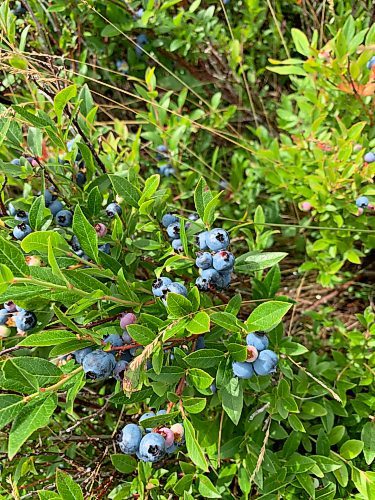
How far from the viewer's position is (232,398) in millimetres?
1256

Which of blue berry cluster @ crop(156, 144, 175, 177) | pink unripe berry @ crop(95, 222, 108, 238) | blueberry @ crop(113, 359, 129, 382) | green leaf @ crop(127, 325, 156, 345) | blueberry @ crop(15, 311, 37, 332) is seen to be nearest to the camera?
green leaf @ crop(127, 325, 156, 345)

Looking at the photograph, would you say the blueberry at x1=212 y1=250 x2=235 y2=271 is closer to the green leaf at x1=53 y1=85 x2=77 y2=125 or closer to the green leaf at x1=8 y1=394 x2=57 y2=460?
the green leaf at x1=8 y1=394 x2=57 y2=460

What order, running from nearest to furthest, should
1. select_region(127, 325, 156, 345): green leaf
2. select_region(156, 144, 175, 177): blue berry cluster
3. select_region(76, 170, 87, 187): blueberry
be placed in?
1. select_region(127, 325, 156, 345): green leaf
2. select_region(76, 170, 87, 187): blueberry
3. select_region(156, 144, 175, 177): blue berry cluster

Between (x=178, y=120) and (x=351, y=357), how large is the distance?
1.29 meters

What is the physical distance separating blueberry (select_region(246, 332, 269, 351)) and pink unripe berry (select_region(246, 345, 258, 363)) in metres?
0.01

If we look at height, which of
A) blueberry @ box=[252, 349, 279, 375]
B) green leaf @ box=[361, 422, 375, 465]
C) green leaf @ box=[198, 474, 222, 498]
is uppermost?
blueberry @ box=[252, 349, 279, 375]

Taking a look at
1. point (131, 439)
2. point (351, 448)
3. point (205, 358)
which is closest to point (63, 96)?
point (205, 358)

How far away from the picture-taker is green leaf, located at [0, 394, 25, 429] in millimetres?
1036

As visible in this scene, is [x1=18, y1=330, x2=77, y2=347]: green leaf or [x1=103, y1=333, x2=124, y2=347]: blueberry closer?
[x1=18, y1=330, x2=77, y2=347]: green leaf

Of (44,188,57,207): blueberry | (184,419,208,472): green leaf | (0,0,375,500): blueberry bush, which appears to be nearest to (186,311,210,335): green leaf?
(0,0,375,500): blueberry bush

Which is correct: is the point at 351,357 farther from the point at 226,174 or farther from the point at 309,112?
the point at 226,174

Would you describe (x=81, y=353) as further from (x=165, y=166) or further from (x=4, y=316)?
(x=165, y=166)

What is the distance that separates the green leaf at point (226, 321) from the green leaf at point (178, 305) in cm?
6

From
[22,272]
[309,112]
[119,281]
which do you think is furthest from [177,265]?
[309,112]
